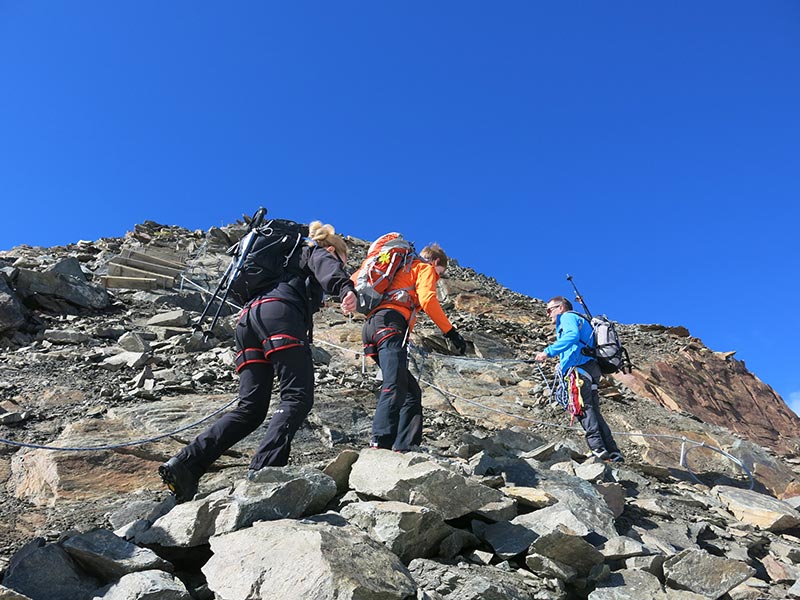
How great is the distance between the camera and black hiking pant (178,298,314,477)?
4.15 m

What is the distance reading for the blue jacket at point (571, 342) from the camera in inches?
289

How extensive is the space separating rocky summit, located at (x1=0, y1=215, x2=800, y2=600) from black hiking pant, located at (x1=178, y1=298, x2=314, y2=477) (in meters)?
0.33

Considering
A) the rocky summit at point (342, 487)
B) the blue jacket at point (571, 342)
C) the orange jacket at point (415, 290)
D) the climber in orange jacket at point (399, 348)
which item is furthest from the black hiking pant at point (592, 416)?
the orange jacket at point (415, 290)

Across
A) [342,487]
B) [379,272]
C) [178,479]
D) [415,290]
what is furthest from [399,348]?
[178,479]

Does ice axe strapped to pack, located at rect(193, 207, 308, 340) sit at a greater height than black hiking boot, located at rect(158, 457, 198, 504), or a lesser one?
greater

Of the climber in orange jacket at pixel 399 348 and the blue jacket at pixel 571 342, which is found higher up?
the blue jacket at pixel 571 342

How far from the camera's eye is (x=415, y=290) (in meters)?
5.61

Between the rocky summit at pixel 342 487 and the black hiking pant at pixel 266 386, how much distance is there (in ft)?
1.10

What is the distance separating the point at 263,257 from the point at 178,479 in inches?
66.9

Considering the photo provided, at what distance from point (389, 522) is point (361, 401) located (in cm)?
460

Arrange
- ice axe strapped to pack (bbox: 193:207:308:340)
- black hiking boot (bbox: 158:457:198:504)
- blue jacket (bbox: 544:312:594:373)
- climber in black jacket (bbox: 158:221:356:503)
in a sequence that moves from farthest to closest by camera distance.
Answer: blue jacket (bbox: 544:312:594:373) → ice axe strapped to pack (bbox: 193:207:308:340) → climber in black jacket (bbox: 158:221:356:503) → black hiking boot (bbox: 158:457:198:504)

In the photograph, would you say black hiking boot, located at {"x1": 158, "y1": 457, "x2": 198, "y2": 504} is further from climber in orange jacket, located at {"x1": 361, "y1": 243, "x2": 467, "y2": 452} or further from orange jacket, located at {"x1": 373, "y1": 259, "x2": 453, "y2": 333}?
orange jacket, located at {"x1": 373, "y1": 259, "x2": 453, "y2": 333}

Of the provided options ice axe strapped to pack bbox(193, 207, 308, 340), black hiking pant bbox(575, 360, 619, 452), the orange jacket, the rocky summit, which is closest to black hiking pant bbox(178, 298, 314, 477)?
ice axe strapped to pack bbox(193, 207, 308, 340)

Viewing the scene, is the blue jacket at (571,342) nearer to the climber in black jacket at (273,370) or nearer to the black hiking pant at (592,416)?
the black hiking pant at (592,416)
